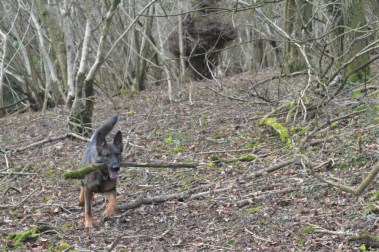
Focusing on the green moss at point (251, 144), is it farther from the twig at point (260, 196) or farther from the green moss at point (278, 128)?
the twig at point (260, 196)

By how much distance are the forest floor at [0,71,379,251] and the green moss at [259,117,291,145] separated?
0.39ft

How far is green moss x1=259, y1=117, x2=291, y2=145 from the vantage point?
10438 millimetres

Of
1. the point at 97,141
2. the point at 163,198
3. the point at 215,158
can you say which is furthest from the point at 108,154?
the point at 215,158

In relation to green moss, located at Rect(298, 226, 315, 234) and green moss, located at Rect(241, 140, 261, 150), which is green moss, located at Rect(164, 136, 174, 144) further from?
green moss, located at Rect(298, 226, 315, 234)

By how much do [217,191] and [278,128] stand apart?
9.26 feet

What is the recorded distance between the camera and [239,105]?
583 inches

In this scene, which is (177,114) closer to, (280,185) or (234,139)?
(234,139)

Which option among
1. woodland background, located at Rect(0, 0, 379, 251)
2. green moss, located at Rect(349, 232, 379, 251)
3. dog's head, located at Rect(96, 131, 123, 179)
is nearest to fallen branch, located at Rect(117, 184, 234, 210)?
woodland background, located at Rect(0, 0, 379, 251)

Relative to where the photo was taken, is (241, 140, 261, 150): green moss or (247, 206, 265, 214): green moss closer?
(247, 206, 265, 214): green moss

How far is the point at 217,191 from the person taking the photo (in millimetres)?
8391

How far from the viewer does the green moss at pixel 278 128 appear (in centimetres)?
1044

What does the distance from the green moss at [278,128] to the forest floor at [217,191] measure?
12cm

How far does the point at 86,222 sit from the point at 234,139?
169 inches

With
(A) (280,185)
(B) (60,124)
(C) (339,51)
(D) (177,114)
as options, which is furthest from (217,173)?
(B) (60,124)
